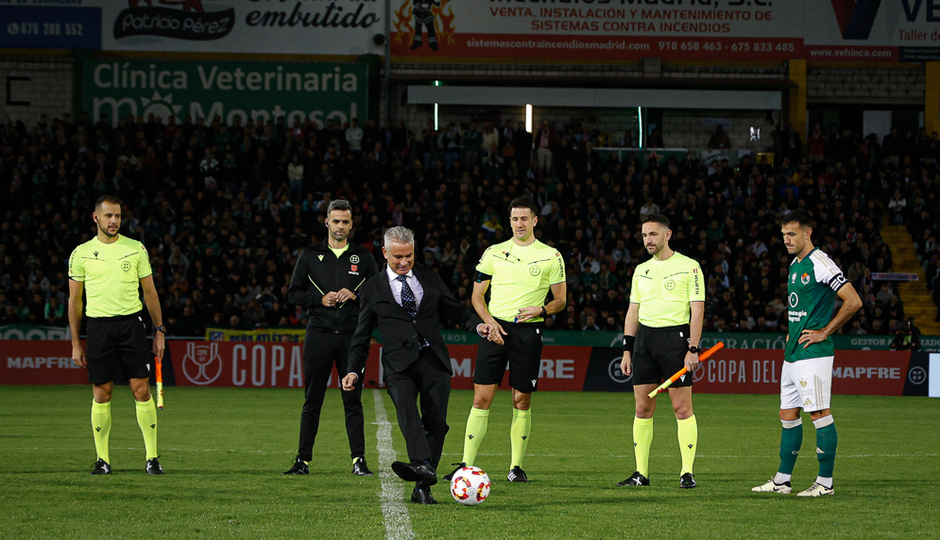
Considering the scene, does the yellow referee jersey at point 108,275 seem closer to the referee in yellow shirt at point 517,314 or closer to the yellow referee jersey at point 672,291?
the referee in yellow shirt at point 517,314

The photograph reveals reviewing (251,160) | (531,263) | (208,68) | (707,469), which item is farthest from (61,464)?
(208,68)

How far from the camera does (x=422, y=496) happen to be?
24.7 feet

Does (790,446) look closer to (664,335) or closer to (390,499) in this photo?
(664,335)

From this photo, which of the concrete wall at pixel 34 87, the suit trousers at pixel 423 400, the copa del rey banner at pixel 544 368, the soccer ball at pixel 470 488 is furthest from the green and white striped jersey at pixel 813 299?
the concrete wall at pixel 34 87

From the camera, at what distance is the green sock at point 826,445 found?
26.8 feet

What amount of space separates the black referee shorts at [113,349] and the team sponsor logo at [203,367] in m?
12.4

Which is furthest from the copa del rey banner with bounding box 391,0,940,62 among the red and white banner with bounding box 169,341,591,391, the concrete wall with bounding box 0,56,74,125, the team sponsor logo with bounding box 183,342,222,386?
the team sponsor logo with bounding box 183,342,222,386

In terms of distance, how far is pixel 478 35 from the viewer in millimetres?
31516

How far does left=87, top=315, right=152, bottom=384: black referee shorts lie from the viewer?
8.92m

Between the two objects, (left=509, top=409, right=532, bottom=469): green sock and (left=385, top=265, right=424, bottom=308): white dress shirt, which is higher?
(left=385, top=265, right=424, bottom=308): white dress shirt

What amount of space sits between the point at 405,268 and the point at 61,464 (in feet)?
14.1

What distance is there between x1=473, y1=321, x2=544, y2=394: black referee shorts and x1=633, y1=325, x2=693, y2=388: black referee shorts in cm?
85

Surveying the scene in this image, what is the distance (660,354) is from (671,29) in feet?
81.6

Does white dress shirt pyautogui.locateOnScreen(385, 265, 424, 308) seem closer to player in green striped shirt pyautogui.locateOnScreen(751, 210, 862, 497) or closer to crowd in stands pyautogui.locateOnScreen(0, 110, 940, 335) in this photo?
player in green striped shirt pyautogui.locateOnScreen(751, 210, 862, 497)
